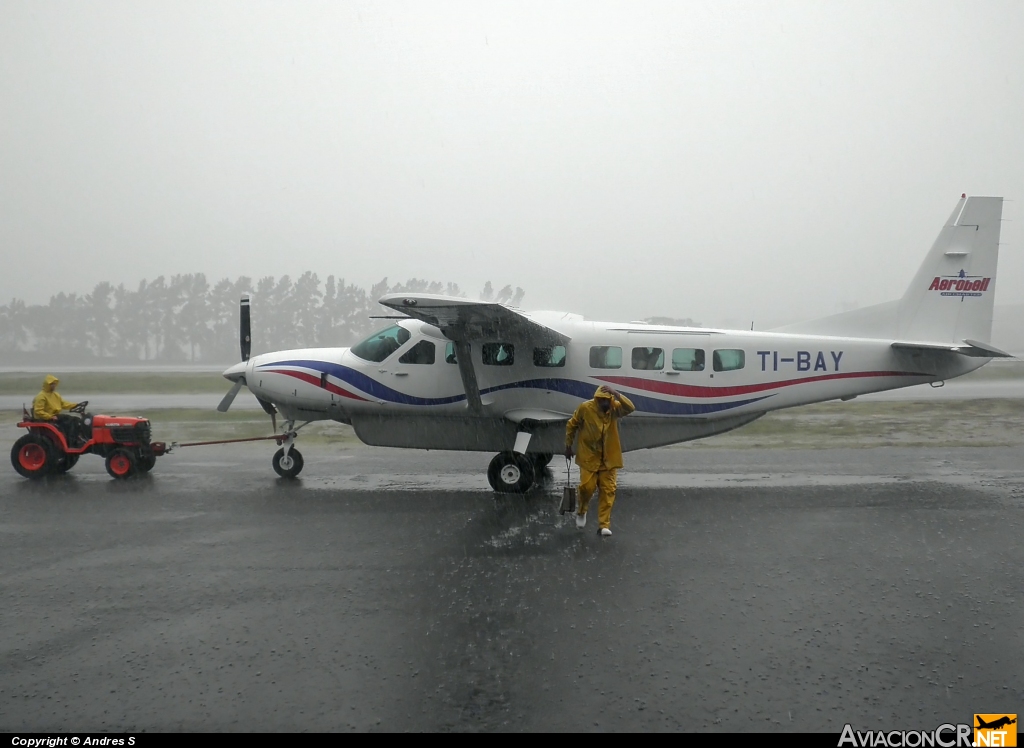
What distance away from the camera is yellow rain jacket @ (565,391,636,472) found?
8.13 m

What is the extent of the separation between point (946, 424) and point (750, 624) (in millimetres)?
16221

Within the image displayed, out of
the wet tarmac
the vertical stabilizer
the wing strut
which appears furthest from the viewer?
the vertical stabilizer

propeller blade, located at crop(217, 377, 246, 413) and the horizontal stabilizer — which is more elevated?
the horizontal stabilizer

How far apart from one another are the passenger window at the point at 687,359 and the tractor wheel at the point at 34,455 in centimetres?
1003

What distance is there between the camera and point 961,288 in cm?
1136

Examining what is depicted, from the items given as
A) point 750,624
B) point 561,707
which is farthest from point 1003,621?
point 561,707

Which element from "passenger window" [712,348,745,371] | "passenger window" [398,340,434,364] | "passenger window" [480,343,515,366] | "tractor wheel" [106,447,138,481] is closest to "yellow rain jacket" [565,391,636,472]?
"passenger window" [480,343,515,366]

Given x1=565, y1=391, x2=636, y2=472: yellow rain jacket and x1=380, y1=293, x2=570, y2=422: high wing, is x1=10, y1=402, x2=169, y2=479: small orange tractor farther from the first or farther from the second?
x1=565, y1=391, x2=636, y2=472: yellow rain jacket

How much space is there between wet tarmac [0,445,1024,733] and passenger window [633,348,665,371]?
1941 mm

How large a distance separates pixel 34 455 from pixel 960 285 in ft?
49.2

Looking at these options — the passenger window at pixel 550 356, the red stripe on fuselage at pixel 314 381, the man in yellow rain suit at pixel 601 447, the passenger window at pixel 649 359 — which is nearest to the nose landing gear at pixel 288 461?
the red stripe on fuselage at pixel 314 381

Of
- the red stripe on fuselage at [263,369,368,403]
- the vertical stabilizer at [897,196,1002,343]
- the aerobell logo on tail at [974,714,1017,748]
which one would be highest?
the vertical stabilizer at [897,196,1002,343]

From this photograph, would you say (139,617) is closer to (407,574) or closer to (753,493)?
(407,574)

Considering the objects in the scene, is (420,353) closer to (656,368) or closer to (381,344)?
(381,344)
